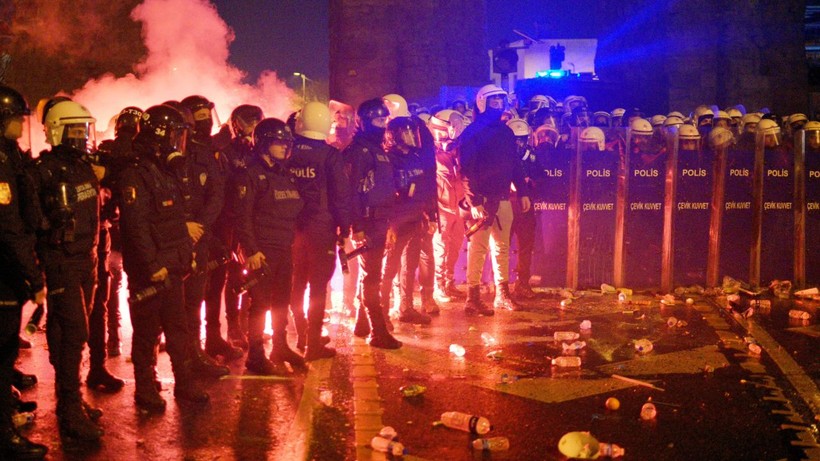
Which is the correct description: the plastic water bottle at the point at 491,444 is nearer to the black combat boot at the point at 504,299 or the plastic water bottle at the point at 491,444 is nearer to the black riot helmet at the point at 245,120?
the black riot helmet at the point at 245,120

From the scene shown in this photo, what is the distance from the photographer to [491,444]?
572 cm

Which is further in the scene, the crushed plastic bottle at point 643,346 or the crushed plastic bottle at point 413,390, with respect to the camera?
the crushed plastic bottle at point 643,346

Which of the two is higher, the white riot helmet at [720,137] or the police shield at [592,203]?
the white riot helmet at [720,137]

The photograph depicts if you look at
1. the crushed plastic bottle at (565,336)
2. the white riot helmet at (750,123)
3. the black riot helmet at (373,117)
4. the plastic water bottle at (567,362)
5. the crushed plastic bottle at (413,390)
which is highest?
the white riot helmet at (750,123)

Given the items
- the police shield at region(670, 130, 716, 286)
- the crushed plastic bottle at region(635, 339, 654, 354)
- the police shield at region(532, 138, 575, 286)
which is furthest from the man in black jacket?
the police shield at region(670, 130, 716, 286)

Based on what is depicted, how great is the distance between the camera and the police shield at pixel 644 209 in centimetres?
1236

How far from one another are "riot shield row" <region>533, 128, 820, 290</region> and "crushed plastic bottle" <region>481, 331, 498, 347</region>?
3.35 m

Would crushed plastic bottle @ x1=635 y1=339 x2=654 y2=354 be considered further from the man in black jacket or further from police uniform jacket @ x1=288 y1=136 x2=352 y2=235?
police uniform jacket @ x1=288 y1=136 x2=352 y2=235

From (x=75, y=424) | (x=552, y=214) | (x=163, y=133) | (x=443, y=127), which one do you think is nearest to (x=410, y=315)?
(x=443, y=127)

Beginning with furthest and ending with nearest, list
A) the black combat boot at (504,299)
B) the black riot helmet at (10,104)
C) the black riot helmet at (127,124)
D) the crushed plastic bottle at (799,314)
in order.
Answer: the black combat boot at (504,299), the crushed plastic bottle at (799,314), the black riot helmet at (127,124), the black riot helmet at (10,104)

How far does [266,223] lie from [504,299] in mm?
4365

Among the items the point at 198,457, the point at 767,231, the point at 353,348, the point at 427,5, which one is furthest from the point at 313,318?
the point at 427,5

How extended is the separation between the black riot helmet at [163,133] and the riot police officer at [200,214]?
19.7 inches

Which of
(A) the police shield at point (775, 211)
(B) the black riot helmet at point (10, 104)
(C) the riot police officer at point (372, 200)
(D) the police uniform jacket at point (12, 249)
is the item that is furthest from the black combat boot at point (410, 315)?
(A) the police shield at point (775, 211)
